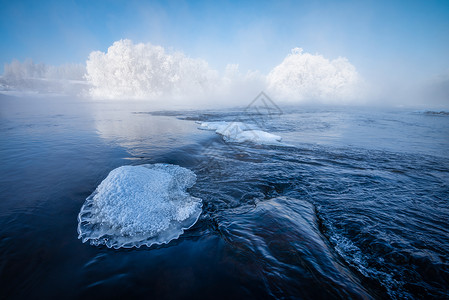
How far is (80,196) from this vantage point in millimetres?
2848

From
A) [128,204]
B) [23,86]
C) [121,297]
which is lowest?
[121,297]

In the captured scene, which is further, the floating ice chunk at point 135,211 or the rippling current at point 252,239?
the floating ice chunk at point 135,211

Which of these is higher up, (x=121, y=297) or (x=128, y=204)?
(x=128, y=204)

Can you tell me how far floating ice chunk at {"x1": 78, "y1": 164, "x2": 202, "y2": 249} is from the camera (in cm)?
211

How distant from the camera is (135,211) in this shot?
2.45 meters

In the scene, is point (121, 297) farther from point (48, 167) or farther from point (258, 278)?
point (48, 167)

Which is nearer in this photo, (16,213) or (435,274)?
(435,274)

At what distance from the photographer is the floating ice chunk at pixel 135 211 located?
211 cm

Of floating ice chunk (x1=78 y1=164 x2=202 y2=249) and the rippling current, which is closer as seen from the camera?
the rippling current

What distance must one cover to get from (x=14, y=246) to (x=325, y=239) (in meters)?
3.26

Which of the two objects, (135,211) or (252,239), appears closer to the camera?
(252,239)

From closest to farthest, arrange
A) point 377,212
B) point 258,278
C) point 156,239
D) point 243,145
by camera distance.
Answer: point 258,278 < point 156,239 < point 377,212 < point 243,145

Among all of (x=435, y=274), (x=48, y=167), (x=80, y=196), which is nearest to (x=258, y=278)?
(x=435, y=274)

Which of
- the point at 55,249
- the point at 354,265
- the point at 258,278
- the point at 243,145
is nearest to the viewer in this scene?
the point at 258,278
